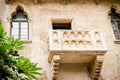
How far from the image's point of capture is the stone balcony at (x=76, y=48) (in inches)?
314

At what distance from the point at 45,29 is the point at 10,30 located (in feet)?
4.29

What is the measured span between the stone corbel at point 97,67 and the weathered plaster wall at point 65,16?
Answer: 0.38 meters

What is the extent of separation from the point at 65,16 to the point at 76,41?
2.00 metres

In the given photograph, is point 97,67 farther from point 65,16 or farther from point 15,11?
point 15,11

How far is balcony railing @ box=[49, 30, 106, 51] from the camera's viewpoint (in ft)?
26.4

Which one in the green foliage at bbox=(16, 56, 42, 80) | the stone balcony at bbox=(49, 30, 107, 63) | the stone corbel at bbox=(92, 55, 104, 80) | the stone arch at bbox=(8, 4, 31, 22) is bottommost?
the stone corbel at bbox=(92, 55, 104, 80)

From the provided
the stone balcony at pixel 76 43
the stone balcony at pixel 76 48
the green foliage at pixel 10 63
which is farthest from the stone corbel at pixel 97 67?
the green foliage at pixel 10 63

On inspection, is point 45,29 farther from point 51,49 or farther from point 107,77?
point 107,77

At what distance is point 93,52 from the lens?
26.4 ft

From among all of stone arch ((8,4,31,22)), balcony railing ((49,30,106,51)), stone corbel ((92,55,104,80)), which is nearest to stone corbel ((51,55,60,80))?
balcony railing ((49,30,106,51))

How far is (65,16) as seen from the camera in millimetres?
9977

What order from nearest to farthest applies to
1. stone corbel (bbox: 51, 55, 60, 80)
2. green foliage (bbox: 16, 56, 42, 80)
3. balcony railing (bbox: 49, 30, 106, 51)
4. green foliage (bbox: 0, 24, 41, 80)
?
green foliage (bbox: 0, 24, 41, 80) < green foliage (bbox: 16, 56, 42, 80) < stone corbel (bbox: 51, 55, 60, 80) < balcony railing (bbox: 49, 30, 106, 51)

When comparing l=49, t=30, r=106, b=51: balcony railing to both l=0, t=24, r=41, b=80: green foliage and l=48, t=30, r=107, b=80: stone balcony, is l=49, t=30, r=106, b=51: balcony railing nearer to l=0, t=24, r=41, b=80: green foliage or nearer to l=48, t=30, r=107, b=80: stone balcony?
l=48, t=30, r=107, b=80: stone balcony

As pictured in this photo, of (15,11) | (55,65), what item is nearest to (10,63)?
(55,65)
